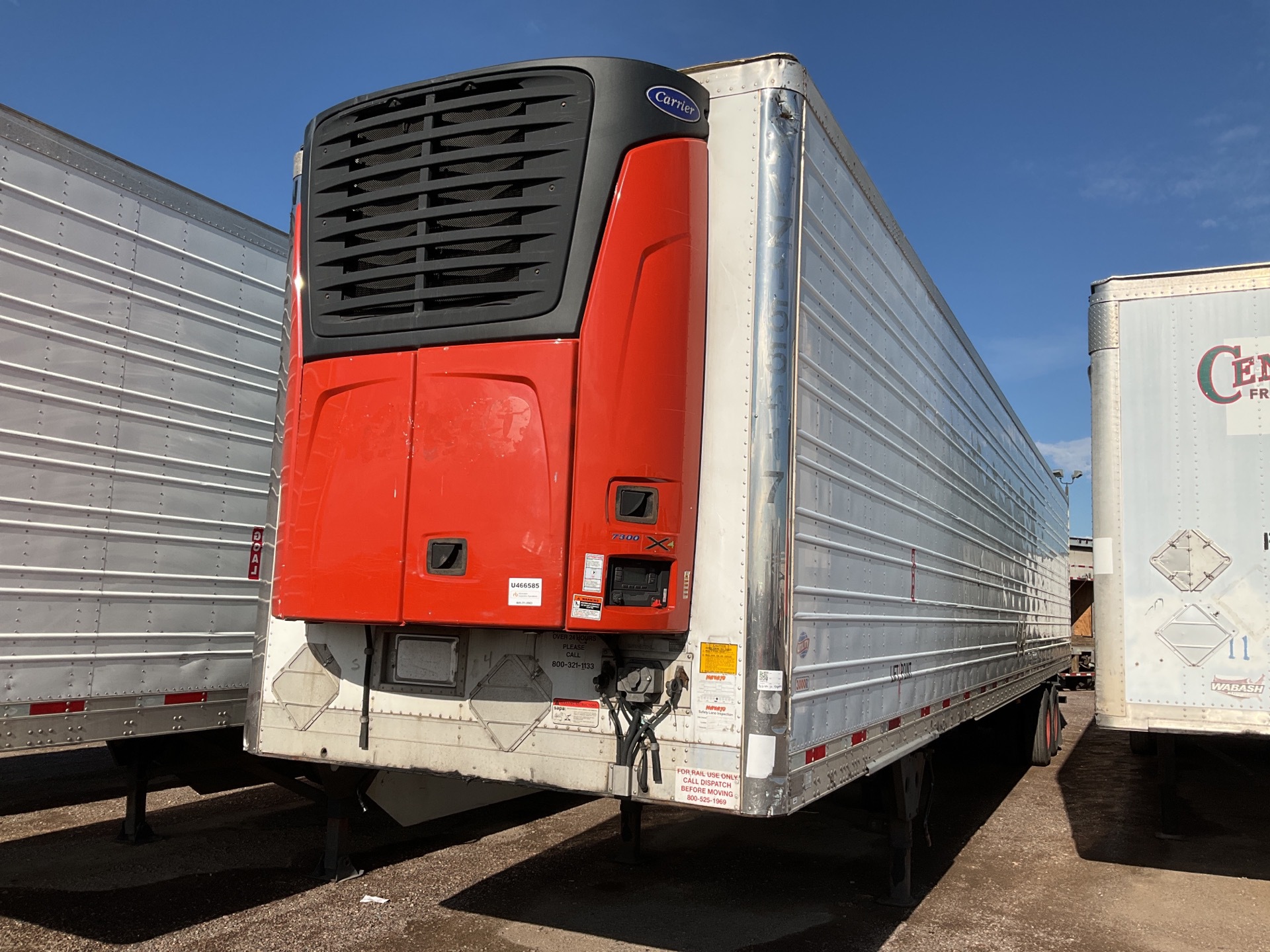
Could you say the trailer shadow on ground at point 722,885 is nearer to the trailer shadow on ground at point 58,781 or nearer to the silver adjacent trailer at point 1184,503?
the silver adjacent trailer at point 1184,503

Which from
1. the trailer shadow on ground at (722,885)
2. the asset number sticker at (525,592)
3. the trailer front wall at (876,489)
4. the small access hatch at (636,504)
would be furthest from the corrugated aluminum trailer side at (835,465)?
the trailer shadow on ground at (722,885)

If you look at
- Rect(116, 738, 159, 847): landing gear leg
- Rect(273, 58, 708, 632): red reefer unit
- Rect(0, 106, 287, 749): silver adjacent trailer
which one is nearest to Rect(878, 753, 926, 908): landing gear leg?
Rect(273, 58, 708, 632): red reefer unit

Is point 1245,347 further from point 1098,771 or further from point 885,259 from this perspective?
point 1098,771

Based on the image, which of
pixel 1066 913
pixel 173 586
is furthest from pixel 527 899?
pixel 1066 913

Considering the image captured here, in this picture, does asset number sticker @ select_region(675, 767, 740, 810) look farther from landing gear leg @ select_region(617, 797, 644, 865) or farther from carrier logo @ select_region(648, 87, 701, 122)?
landing gear leg @ select_region(617, 797, 644, 865)

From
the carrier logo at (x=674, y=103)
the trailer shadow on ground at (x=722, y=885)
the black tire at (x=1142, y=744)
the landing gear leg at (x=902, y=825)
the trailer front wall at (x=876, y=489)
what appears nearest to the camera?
the carrier logo at (x=674, y=103)

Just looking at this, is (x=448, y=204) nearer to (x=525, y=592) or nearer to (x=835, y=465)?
(x=525, y=592)

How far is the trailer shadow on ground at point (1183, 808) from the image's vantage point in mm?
7160

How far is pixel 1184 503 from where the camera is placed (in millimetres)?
6309

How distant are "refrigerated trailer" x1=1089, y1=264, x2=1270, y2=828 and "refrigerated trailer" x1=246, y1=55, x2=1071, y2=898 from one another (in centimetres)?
287

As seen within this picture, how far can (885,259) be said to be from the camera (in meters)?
5.31

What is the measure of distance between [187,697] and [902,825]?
4.11 m

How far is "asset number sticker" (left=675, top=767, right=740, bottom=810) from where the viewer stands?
Answer: 11.7 ft

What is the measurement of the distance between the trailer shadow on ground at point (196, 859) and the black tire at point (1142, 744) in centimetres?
731
